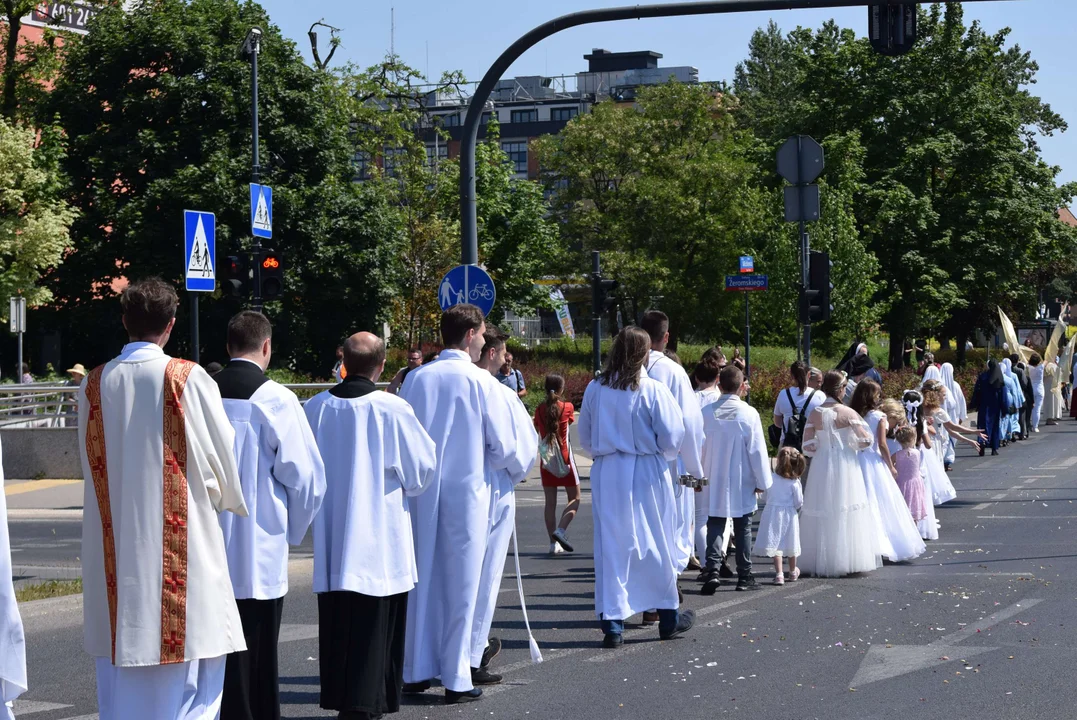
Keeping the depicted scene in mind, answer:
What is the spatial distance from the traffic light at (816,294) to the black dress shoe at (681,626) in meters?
10.5

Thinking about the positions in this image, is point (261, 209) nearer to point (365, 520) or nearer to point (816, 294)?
point (816, 294)

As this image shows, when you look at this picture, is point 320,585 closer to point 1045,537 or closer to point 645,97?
point 1045,537

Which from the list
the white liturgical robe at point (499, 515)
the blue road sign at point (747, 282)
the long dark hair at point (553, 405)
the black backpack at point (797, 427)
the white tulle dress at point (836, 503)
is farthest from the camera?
the blue road sign at point (747, 282)

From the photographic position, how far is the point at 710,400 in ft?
37.2

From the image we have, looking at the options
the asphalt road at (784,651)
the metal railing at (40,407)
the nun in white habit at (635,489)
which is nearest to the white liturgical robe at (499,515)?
the asphalt road at (784,651)

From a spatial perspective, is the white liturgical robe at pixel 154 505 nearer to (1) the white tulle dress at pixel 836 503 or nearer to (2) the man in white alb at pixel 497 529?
(2) the man in white alb at pixel 497 529

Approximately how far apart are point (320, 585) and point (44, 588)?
504cm

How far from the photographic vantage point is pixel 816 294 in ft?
63.8

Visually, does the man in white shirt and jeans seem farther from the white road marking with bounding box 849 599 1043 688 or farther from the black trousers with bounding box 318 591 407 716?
the black trousers with bounding box 318 591 407 716

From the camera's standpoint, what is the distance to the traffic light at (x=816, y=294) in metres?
19.1

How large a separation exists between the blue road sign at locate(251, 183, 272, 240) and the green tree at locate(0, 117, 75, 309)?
15.1m

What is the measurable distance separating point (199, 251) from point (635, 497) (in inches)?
360

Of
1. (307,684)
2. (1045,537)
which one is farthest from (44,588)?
(1045,537)

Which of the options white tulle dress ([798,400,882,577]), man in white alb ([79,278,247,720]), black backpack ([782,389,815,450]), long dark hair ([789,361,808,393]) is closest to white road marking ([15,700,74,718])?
man in white alb ([79,278,247,720])
